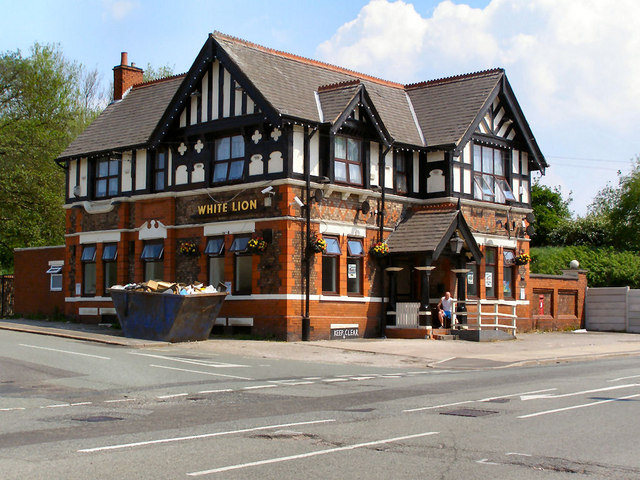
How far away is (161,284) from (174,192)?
233 inches

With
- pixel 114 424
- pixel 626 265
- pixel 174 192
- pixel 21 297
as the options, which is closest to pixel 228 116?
pixel 174 192

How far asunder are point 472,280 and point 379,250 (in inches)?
204

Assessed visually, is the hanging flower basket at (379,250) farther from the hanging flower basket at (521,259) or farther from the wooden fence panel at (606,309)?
the wooden fence panel at (606,309)

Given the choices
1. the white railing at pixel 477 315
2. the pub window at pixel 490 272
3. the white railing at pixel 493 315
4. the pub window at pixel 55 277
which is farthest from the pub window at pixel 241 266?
the pub window at pixel 55 277

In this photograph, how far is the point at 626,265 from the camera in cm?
4209

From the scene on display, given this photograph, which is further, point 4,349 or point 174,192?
point 174,192

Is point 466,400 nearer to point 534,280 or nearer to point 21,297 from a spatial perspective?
point 534,280

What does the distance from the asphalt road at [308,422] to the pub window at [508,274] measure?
14.0 meters

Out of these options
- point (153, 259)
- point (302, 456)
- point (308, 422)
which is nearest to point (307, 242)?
point (153, 259)

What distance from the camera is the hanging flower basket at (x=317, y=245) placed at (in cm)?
2661

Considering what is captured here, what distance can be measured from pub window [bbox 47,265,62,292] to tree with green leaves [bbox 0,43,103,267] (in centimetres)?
909

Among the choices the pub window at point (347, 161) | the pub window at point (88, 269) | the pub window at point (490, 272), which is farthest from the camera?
the pub window at point (88, 269)

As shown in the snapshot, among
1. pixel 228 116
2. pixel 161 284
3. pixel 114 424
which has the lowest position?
pixel 114 424

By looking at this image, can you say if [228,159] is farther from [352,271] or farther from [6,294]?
[6,294]
